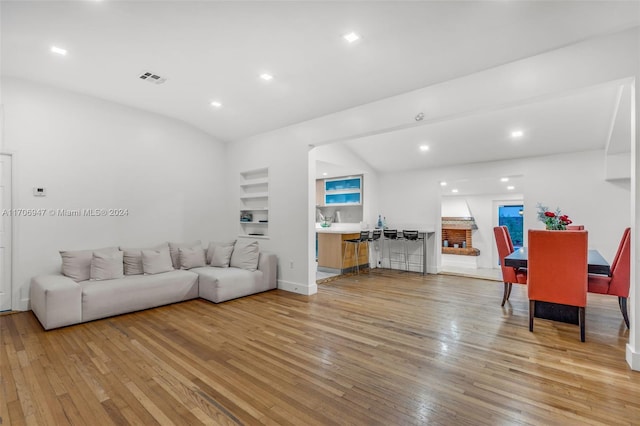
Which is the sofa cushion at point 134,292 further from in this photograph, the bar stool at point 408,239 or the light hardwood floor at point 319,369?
the bar stool at point 408,239

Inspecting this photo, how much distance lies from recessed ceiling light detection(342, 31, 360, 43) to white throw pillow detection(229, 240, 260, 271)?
346 centimetres

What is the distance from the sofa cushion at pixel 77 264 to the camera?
4090 millimetres

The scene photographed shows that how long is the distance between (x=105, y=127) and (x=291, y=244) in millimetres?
3469

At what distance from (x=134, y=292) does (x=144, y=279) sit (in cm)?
22

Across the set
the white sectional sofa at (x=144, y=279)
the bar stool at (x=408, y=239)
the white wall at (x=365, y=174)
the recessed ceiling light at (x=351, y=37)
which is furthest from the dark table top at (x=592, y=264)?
the white wall at (x=365, y=174)

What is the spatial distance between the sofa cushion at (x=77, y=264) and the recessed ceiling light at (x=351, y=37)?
436cm

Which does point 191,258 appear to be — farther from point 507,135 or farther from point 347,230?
point 507,135

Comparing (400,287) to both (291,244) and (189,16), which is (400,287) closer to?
(291,244)

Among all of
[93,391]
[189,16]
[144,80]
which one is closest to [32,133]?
[144,80]

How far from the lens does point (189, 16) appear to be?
279cm

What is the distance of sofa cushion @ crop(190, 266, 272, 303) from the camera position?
445 centimetres

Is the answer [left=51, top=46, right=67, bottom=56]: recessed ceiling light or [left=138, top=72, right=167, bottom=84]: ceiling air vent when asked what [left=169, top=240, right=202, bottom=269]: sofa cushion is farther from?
[left=51, top=46, right=67, bottom=56]: recessed ceiling light

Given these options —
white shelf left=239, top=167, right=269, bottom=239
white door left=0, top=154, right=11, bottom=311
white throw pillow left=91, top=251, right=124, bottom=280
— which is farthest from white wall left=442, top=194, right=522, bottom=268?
white door left=0, top=154, right=11, bottom=311

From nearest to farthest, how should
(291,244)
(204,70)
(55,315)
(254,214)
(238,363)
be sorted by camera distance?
(238,363) < (55,315) < (204,70) < (291,244) < (254,214)
